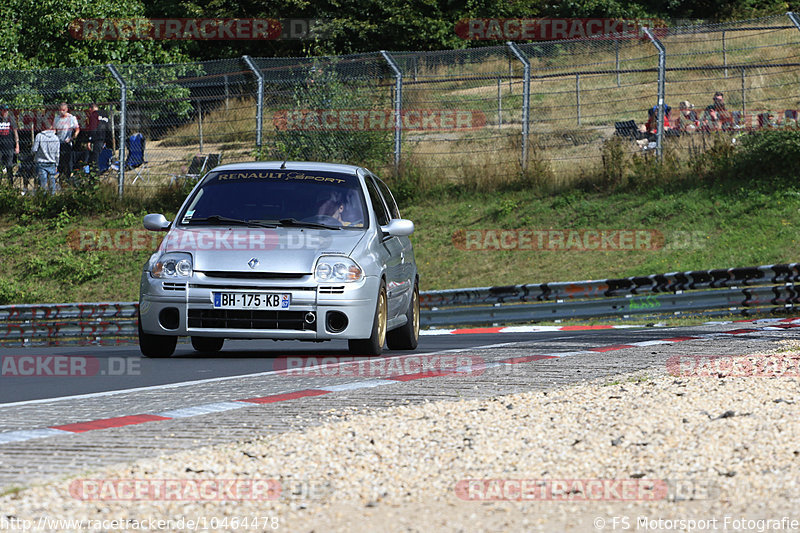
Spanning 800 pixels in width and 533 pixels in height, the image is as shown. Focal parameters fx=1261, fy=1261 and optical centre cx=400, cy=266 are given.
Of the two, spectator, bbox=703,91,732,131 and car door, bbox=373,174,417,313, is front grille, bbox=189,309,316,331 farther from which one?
spectator, bbox=703,91,732,131

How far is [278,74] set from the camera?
86.8 ft

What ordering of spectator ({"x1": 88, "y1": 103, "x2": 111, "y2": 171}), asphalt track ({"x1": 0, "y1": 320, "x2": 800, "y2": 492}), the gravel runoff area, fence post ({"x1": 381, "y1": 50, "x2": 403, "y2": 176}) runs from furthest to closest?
spectator ({"x1": 88, "y1": 103, "x2": 111, "y2": 171}) → fence post ({"x1": 381, "y1": 50, "x2": 403, "y2": 176}) → asphalt track ({"x1": 0, "y1": 320, "x2": 800, "y2": 492}) → the gravel runoff area

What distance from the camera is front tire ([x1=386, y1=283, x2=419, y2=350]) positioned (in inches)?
500

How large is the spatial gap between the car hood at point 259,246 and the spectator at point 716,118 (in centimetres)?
1539

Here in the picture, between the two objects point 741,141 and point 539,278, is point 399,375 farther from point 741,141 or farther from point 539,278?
point 741,141

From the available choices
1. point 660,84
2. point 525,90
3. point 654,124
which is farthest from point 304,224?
point 654,124

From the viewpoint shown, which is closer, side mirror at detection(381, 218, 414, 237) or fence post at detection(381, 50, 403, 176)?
Result: side mirror at detection(381, 218, 414, 237)

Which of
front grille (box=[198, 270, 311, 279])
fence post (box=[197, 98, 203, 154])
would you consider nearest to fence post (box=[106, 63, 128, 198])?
fence post (box=[197, 98, 203, 154])

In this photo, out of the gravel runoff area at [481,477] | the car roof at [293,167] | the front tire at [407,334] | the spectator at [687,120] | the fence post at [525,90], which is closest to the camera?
the gravel runoff area at [481,477]

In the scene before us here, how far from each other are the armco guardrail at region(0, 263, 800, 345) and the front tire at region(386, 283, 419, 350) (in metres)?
5.94

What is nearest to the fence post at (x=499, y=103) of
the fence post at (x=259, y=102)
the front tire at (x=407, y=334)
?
the fence post at (x=259, y=102)

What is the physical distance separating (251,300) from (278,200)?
124 centimetres

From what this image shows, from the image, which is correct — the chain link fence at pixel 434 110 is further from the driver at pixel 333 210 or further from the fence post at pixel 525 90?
the driver at pixel 333 210

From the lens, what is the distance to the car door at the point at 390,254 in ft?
38.2
